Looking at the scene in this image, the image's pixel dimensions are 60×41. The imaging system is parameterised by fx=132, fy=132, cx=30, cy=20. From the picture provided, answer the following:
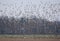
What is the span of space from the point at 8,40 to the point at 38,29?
2.17 meters

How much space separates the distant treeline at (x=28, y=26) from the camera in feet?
Result: 24.5

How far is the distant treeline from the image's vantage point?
747 centimetres

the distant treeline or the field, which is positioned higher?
→ the distant treeline

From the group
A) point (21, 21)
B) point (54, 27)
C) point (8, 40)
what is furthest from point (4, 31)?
point (54, 27)

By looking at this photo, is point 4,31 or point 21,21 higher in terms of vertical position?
point 21,21

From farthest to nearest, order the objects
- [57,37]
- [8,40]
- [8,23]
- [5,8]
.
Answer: [8,23]
[5,8]
[57,37]
[8,40]

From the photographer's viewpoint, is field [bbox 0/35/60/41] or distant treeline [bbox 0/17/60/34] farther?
distant treeline [bbox 0/17/60/34]

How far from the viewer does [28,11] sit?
744cm

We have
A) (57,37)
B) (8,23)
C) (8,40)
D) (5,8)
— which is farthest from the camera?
(8,23)

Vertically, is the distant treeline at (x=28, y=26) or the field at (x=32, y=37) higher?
the distant treeline at (x=28, y=26)

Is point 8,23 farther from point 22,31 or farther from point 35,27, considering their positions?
point 35,27

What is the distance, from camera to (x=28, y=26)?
294 inches

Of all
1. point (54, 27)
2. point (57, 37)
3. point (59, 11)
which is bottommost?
point (57, 37)

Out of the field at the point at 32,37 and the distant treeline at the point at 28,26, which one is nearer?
the field at the point at 32,37
